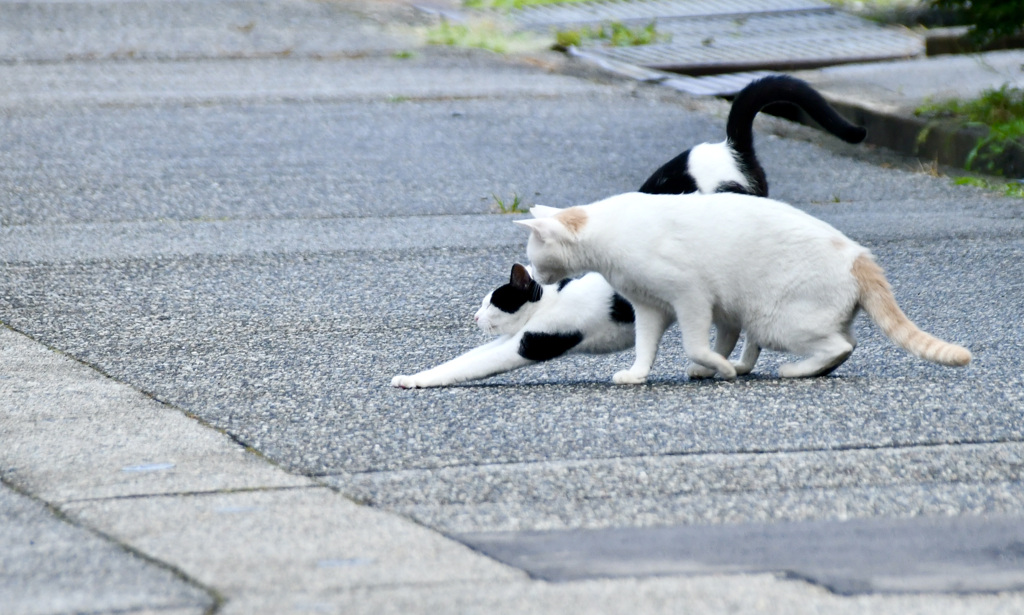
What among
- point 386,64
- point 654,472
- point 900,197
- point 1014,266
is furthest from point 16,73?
point 654,472

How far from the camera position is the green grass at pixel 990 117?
325 inches

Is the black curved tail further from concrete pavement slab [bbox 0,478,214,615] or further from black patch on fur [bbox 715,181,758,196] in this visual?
concrete pavement slab [bbox 0,478,214,615]

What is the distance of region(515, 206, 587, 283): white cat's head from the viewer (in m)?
4.20

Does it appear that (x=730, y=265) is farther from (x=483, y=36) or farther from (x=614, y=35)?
(x=483, y=36)

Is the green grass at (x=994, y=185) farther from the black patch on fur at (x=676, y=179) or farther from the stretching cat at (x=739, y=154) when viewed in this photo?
the black patch on fur at (x=676, y=179)

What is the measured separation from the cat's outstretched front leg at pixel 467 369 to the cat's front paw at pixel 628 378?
300 millimetres

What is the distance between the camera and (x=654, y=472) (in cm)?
337

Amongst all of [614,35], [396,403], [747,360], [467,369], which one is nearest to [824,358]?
[747,360]

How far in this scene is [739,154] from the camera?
502cm

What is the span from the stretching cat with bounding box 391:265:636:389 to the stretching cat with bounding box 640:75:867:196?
26.5 inches

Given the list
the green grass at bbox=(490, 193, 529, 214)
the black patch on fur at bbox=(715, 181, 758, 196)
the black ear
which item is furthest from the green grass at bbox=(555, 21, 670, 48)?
the black ear

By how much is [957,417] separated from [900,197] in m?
4.36

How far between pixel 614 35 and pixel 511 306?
10031 millimetres

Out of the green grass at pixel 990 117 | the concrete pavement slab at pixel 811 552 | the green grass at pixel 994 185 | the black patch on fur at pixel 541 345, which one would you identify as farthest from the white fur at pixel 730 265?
the green grass at pixel 990 117
